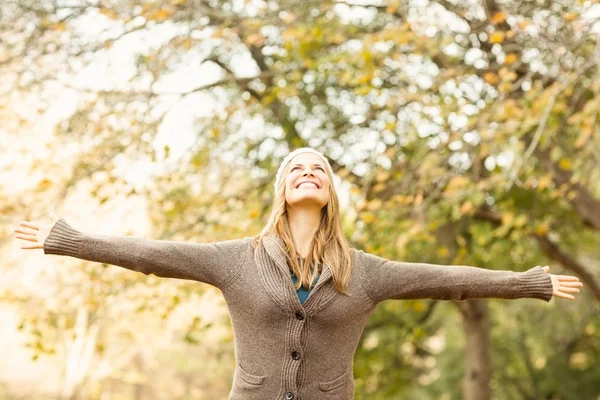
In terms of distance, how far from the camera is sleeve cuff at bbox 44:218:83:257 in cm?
276

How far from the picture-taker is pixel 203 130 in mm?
7312

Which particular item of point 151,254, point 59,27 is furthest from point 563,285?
point 59,27

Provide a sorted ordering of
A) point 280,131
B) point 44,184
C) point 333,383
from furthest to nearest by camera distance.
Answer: point 280,131 < point 44,184 < point 333,383

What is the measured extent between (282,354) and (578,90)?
186 inches

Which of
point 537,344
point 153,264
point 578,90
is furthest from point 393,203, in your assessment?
point 537,344

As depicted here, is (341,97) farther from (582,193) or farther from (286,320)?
(286,320)

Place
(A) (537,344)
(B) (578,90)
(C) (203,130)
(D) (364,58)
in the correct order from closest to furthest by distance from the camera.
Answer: (D) (364,58) < (B) (578,90) < (C) (203,130) < (A) (537,344)

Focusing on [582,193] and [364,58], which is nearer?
[364,58]

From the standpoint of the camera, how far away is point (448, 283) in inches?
117

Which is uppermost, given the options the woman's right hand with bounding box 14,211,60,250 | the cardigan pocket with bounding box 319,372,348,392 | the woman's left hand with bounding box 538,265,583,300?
the woman's right hand with bounding box 14,211,60,250

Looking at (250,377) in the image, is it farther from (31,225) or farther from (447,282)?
(31,225)

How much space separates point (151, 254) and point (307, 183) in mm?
659

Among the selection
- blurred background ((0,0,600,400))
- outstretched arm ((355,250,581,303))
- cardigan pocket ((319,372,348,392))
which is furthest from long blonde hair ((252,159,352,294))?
blurred background ((0,0,600,400))

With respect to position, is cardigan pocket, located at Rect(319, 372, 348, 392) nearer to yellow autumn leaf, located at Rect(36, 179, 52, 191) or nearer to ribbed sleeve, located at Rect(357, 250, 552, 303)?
ribbed sleeve, located at Rect(357, 250, 552, 303)
